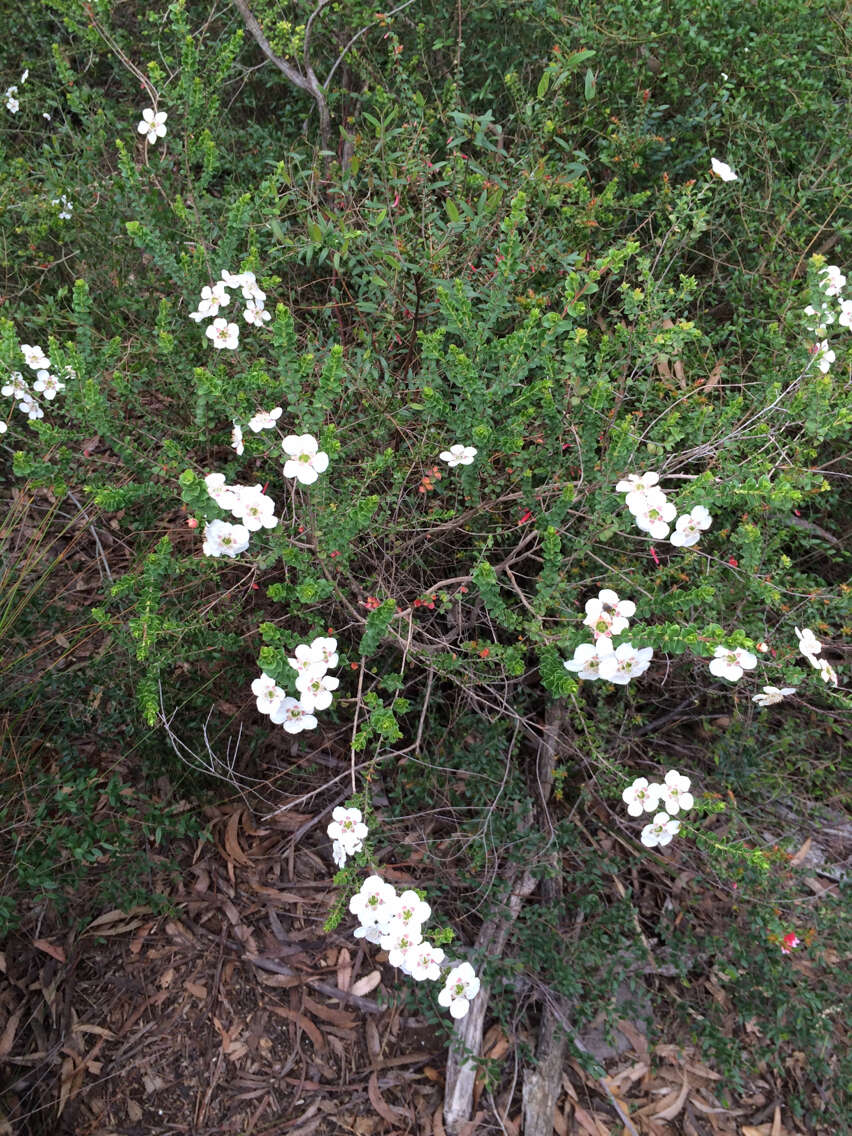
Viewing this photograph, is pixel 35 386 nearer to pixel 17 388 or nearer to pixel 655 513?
pixel 17 388

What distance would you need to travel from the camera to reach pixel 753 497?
6.31 ft

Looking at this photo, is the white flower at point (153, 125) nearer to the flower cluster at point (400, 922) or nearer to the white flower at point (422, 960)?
the flower cluster at point (400, 922)

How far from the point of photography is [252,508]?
189 cm

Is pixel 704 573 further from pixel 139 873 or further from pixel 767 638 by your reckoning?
pixel 139 873

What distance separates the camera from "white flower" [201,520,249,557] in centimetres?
187

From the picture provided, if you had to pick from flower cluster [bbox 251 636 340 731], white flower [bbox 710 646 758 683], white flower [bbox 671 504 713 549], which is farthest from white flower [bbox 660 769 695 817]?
flower cluster [bbox 251 636 340 731]

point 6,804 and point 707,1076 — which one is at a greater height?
point 6,804

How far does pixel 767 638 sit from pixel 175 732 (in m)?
2.02

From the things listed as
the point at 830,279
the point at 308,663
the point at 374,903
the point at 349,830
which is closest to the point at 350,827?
the point at 349,830

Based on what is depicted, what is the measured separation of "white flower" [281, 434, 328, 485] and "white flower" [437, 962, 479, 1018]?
1.31 meters

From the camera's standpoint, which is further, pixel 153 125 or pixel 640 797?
pixel 153 125

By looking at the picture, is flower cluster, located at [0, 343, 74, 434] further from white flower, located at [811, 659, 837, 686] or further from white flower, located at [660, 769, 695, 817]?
white flower, located at [811, 659, 837, 686]

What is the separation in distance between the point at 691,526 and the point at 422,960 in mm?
1272

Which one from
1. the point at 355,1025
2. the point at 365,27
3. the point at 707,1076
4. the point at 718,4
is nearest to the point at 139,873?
the point at 355,1025
